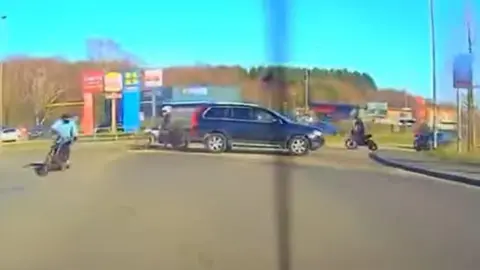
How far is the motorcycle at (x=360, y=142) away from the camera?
725cm

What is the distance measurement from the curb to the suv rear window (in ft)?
5.61

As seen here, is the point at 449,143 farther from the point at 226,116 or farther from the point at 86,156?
the point at 86,156

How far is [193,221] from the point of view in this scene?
802 cm

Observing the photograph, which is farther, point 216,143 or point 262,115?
point 216,143

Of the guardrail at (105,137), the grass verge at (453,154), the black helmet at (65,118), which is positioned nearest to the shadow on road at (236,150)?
the guardrail at (105,137)

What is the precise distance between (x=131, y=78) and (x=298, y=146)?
151 centimetres

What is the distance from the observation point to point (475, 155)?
12250 mm

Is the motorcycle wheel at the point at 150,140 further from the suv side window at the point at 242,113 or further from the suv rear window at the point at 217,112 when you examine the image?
the suv side window at the point at 242,113

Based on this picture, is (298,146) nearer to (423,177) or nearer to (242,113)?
(242,113)

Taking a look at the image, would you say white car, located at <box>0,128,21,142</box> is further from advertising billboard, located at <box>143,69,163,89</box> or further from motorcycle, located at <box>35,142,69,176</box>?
advertising billboard, located at <box>143,69,163,89</box>

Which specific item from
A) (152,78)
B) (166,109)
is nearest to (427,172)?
(166,109)

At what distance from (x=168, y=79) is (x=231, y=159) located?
1.54 meters

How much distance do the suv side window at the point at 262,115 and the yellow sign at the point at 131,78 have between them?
880mm

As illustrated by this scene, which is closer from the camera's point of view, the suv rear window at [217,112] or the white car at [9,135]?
the suv rear window at [217,112]
